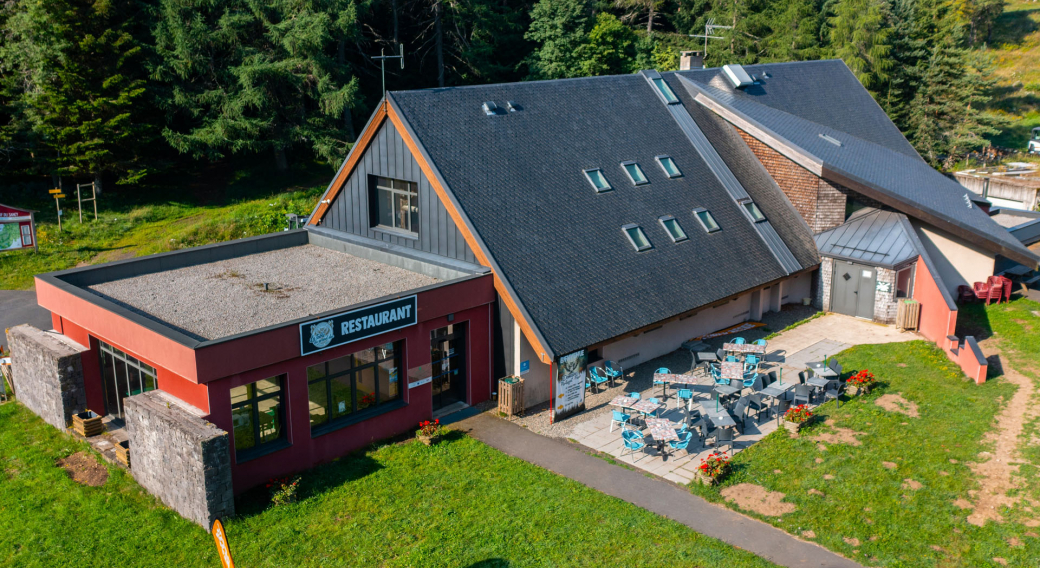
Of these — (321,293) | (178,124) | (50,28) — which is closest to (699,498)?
(321,293)

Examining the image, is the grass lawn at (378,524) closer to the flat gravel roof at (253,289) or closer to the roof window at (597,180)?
the flat gravel roof at (253,289)

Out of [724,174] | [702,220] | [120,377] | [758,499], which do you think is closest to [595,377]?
[758,499]

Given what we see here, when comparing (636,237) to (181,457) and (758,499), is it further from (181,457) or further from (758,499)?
(181,457)

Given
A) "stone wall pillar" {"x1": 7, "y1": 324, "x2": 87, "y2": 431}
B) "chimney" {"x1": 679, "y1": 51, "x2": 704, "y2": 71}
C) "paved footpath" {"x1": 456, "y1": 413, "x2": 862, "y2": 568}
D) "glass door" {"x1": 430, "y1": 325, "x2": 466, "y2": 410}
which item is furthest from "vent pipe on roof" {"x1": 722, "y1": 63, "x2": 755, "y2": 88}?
"stone wall pillar" {"x1": 7, "y1": 324, "x2": 87, "y2": 431}

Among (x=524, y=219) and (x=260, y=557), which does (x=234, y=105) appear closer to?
(x=524, y=219)

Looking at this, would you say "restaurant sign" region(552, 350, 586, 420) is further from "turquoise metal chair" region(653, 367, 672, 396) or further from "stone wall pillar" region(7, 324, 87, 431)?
"stone wall pillar" region(7, 324, 87, 431)

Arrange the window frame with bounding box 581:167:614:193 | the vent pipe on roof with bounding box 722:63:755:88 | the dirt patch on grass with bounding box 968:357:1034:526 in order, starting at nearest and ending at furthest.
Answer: the dirt patch on grass with bounding box 968:357:1034:526 → the window frame with bounding box 581:167:614:193 → the vent pipe on roof with bounding box 722:63:755:88
